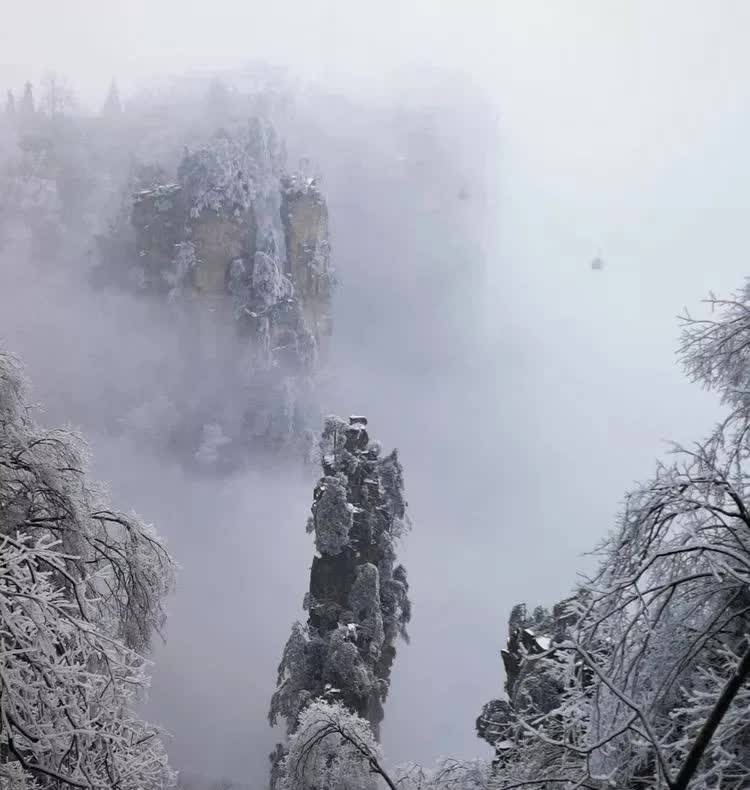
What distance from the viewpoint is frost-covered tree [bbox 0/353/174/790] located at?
2320 millimetres

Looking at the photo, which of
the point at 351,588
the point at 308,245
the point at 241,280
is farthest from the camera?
the point at 308,245

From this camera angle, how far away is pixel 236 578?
154 feet

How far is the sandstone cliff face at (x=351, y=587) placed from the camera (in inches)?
607

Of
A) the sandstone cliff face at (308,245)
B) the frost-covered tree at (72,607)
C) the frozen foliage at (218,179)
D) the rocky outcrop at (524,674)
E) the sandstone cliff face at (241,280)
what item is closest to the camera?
the frost-covered tree at (72,607)

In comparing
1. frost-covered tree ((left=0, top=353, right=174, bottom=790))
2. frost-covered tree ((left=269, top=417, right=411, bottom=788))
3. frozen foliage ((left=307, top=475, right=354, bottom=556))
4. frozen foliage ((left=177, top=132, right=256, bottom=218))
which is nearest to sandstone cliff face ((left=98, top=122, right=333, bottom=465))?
frozen foliage ((left=177, top=132, right=256, bottom=218))

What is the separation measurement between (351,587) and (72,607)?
1485cm

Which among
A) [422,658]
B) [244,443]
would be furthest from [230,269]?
[422,658]

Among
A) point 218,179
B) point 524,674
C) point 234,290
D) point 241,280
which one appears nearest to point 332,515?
point 524,674

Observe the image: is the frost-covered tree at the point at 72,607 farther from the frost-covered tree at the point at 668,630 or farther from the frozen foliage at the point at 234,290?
the frozen foliage at the point at 234,290

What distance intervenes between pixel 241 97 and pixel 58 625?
6704 cm

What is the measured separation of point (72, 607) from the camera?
2.84 metres

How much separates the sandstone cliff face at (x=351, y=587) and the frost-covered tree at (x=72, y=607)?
10.6 m

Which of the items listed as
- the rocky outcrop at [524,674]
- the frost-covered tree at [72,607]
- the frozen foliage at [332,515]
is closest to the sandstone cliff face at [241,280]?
the frozen foliage at [332,515]

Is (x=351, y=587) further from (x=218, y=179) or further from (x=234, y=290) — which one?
(x=218, y=179)
